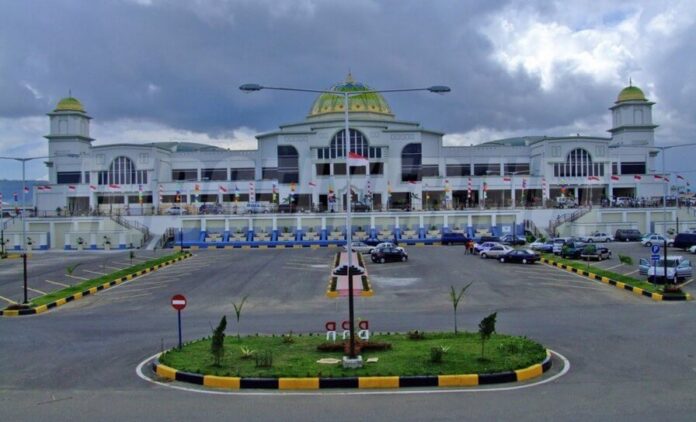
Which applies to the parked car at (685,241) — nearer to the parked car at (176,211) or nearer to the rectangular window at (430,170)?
the rectangular window at (430,170)

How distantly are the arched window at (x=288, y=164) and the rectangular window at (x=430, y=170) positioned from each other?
47.4 ft

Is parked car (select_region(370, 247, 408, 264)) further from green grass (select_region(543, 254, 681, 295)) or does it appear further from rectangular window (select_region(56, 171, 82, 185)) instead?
rectangular window (select_region(56, 171, 82, 185))

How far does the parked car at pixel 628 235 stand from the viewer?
191 feet

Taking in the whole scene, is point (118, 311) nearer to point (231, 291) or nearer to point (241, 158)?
point (231, 291)

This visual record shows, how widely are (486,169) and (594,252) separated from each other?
135 feet

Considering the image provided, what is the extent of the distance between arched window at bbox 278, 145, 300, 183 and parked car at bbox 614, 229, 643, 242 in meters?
34.7

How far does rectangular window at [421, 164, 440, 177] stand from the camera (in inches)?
3041

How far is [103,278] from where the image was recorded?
1351 inches

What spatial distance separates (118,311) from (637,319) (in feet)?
58.0

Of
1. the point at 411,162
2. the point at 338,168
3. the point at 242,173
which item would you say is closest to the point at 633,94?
the point at 411,162

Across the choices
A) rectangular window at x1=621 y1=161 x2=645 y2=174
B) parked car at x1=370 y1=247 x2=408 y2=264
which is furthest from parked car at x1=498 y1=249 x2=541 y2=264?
rectangular window at x1=621 y1=161 x2=645 y2=174

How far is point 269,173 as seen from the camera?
259ft

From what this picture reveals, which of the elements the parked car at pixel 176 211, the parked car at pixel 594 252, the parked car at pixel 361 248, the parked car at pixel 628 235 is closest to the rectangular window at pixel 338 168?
the parked car at pixel 176 211

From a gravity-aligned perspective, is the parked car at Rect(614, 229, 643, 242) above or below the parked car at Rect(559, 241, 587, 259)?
above
